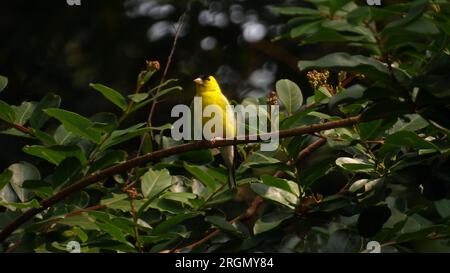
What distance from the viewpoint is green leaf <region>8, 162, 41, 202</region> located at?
2.07 metres

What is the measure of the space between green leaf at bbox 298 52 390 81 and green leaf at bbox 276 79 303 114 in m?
0.58

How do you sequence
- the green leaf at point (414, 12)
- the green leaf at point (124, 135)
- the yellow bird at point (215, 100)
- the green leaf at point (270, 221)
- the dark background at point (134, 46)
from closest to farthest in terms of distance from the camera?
1. the green leaf at point (414, 12)
2. the green leaf at point (270, 221)
3. the green leaf at point (124, 135)
4. the yellow bird at point (215, 100)
5. the dark background at point (134, 46)

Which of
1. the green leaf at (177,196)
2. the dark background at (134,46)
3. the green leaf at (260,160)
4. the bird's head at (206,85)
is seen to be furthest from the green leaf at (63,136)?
the dark background at (134,46)

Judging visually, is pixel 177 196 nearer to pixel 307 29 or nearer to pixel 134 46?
pixel 307 29

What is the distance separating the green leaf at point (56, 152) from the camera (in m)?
1.99

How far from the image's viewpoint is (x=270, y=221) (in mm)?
1728

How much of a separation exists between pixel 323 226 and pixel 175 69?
12.7ft

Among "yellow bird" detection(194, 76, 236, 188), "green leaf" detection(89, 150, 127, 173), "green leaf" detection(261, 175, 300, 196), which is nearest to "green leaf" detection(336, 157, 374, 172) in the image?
"green leaf" detection(261, 175, 300, 196)

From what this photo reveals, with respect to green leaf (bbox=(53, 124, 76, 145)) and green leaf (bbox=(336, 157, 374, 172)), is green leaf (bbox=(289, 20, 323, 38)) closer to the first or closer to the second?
green leaf (bbox=(336, 157, 374, 172))

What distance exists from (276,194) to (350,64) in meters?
0.44

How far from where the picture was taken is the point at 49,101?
2137 mm

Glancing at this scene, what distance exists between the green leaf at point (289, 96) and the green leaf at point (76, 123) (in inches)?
19.1

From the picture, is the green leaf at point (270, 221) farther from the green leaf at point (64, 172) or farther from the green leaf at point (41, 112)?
the green leaf at point (41, 112)

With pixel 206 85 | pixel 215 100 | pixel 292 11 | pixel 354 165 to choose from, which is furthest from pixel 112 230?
pixel 206 85
